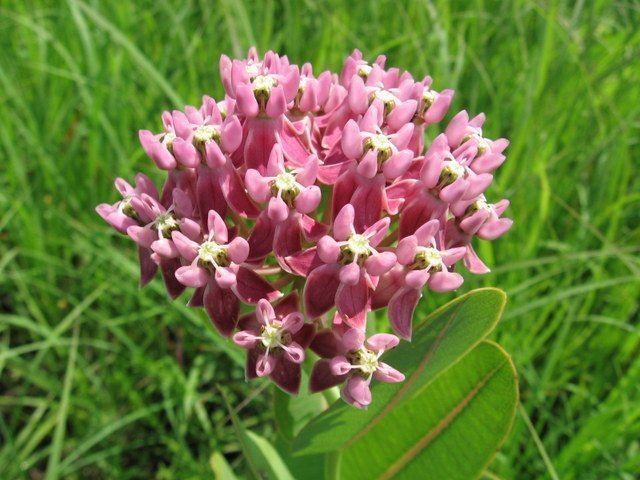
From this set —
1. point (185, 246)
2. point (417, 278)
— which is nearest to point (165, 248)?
point (185, 246)

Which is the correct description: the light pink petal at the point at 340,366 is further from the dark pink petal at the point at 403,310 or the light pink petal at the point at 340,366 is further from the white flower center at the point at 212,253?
the white flower center at the point at 212,253

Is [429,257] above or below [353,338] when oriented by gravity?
above

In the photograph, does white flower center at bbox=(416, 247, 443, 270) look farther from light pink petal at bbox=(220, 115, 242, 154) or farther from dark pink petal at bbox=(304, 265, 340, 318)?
light pink petal at bbox=(220, 115, 242, 154)

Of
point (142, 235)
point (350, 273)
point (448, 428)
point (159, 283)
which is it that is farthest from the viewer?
point (159, 283)

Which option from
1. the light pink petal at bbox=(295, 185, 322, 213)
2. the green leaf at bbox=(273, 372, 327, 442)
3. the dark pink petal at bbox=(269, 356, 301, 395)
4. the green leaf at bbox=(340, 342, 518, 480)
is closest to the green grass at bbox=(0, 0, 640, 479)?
the green leaf at bbox=(273, 372, 327, 442)

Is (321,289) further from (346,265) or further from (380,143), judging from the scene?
(380,143)

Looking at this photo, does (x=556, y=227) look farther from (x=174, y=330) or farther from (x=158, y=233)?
(x=158, y=233)

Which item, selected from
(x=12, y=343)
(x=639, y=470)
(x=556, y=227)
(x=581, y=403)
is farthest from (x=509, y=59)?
(x=12, y=343)
